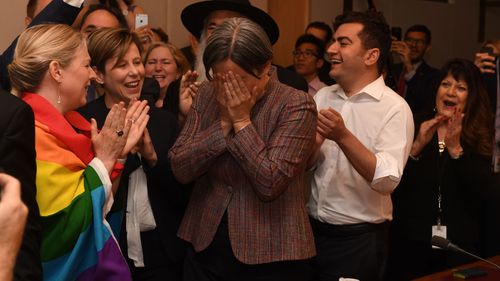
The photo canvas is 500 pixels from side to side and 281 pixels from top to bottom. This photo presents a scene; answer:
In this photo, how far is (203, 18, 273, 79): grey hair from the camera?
7.36ft

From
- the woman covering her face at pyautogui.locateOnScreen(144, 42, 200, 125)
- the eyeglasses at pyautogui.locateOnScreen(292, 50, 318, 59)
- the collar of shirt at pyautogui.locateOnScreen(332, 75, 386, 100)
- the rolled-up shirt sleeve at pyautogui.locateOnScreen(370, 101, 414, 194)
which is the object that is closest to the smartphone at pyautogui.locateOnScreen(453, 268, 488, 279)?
the rolled-up shirt sleeve at pyautogui.locateOnScreen(370, 101, 414, 194)

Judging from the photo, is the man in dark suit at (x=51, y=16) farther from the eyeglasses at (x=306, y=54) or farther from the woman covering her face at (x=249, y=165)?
Answer: the eyeglasses at (x=306, y=54)

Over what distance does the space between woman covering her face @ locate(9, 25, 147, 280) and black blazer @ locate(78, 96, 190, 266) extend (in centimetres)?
25

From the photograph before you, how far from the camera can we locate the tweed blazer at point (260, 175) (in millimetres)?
2242

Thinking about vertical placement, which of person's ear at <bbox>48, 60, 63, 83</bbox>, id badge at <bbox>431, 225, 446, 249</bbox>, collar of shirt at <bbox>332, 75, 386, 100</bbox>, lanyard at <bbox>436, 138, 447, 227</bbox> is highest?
person's ear at <bbox>48, 60, 63, 83</bbox>

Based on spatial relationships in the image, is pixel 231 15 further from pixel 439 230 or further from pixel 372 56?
pixel 439 230

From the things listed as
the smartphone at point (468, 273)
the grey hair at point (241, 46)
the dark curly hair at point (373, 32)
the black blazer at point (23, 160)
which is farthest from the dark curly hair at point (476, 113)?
the black blazer at point (23, 160)

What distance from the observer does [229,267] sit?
232 centimetres

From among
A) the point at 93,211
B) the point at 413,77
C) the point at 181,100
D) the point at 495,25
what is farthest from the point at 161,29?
the point at 495,25

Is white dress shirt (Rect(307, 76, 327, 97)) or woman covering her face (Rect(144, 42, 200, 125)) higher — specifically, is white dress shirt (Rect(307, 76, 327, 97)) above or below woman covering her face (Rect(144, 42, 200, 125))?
below

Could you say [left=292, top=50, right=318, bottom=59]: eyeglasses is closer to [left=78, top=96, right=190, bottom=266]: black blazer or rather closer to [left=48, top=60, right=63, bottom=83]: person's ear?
[left=78, top=96, right=190, bottom=266]: black blazer

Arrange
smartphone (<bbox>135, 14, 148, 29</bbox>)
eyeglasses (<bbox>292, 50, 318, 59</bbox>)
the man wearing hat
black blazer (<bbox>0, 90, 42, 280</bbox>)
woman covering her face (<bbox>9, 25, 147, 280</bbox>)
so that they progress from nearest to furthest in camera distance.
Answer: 1. black blazer (<bbox>0, 90, 42, 280</bbox>)
2. woman covering her face (<bbox>9, 25, 147, 280</bbox>)
3. the man wearing hat
4. smartphone (<bbox>135, 14, 148, 29</bbox>)
5. eyeglasses (<bbox>292, 50, 318, 59</bbox>)

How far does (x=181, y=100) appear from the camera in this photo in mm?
2932

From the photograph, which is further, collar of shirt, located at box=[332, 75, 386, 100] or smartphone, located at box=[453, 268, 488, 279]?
collar of shirt, located at box=[332, 75, 386, 100]
